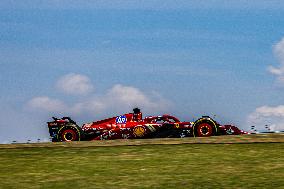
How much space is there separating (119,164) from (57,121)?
473 inches

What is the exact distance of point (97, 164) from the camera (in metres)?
12.2

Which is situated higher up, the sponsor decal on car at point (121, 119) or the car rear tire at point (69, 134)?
the sponsor decal on car at point (121, 119)

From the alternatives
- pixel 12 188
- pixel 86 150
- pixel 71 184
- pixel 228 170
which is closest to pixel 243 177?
pixel 228 170

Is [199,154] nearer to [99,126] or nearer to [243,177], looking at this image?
[243,177]

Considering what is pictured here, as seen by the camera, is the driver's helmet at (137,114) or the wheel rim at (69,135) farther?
the driver's helmet at (137,114)

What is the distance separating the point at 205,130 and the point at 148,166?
9.59m

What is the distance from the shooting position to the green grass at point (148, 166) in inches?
377

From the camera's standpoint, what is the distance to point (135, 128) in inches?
872

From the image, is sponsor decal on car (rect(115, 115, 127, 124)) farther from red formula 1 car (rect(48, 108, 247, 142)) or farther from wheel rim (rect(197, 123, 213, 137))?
wheel rim (rect(197, 123, 213, 137))

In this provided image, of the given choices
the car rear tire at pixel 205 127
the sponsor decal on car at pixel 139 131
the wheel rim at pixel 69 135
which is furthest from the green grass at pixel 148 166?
the wheel rim at pixel 69 135

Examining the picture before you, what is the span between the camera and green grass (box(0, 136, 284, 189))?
9570 millimetres

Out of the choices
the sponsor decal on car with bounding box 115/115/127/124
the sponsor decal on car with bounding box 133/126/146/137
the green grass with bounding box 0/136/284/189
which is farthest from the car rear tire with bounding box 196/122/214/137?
the green grass with bounding box 0/136/284/189

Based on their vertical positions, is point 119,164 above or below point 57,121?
below

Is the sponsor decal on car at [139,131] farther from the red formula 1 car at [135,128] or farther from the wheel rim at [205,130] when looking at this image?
the wheel rim at [205,130]
